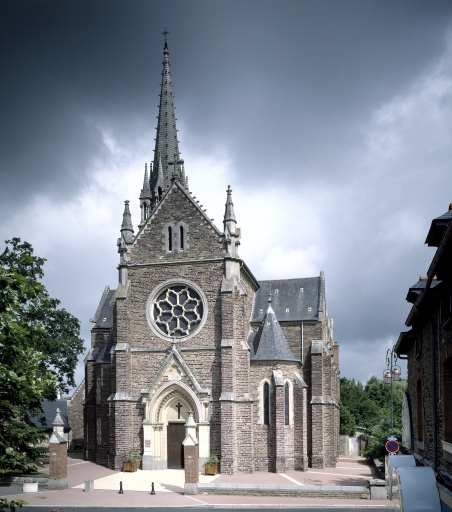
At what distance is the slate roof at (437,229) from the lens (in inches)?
461

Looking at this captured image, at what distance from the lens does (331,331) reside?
4619 cm

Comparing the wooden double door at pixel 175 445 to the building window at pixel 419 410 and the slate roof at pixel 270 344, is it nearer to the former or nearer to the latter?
the slate roof at pixel 270 344

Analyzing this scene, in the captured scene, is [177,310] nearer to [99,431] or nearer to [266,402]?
[266,402]

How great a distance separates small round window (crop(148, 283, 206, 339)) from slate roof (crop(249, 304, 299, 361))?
3.75 metres

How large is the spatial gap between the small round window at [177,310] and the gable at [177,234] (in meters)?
1.82

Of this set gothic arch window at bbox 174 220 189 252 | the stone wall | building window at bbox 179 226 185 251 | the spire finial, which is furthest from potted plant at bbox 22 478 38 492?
the stone wall

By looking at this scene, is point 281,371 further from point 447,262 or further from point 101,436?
point 447,262

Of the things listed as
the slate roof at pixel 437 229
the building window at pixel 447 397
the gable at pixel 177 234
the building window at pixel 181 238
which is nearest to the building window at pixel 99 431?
the gable at pixel 177 234

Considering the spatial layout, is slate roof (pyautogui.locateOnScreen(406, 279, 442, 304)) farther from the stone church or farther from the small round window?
the small round window

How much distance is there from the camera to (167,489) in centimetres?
2575

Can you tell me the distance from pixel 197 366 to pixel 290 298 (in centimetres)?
1028

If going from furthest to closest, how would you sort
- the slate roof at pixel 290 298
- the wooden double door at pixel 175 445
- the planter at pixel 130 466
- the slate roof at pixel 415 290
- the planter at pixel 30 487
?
1. the slate roof at pixel 290 298
2. the wooden double door at pixel 175 445
3. the planter at pixel 130 466
4. the planter at pixel 30 487
5. the slate roof at pixel 415 290

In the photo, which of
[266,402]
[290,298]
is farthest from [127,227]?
[266,402]

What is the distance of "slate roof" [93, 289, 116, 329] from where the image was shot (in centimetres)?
4228
